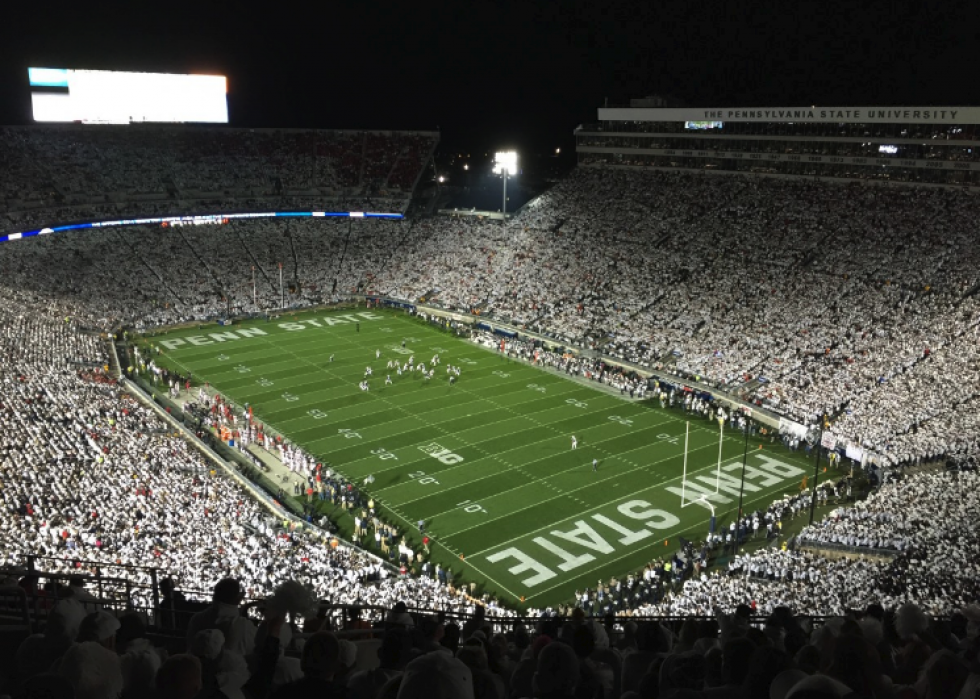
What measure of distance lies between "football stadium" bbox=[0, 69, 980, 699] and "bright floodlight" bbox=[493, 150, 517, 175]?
3474 mm

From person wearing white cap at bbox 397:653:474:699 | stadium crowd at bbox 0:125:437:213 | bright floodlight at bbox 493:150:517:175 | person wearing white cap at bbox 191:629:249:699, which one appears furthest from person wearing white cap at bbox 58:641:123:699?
bright floodlight at bbox 493:150:517:175

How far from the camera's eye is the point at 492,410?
30.9 meters

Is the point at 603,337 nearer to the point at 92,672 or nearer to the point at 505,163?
the point at 505,163

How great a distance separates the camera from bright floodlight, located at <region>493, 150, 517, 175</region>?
188 feet

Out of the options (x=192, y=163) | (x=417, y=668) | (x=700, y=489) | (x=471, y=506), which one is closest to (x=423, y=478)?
(x=471, y=506)

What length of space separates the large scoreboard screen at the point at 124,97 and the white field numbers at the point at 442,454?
40615 millimetres

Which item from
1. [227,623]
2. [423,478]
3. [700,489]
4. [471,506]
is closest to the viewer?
[227,623]

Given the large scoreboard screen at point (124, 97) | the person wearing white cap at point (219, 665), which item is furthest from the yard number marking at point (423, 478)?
the large scoreboard screen at point (124, 97)

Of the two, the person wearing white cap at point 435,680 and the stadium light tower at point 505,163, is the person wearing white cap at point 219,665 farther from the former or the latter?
the stadium light tower at point 505,163

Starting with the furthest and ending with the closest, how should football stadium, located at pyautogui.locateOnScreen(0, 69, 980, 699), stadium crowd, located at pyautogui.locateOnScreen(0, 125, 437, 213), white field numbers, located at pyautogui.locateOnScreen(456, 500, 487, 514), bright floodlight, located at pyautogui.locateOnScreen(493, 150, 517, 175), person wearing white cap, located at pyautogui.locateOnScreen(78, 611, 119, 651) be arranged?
1. bright floodlight, located at pyautogui.locateOnScreen(493, 150, 517, 175)
2. stadium crowd, located at pyautogui.locateOnScreen(0, 125, 437, 213)
3. white field numbers, located at pyautogui.locateOnScreen(456, 500, 487, 514)
4. football stadium, located at pyautogui.locateOnScreen(0, 69, 980, 699)
5. person wearing white cap, located at pyautogui.locateOnScreen(78, 611, 119, 651)

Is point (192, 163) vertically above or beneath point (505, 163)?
above

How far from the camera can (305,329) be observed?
44.0m

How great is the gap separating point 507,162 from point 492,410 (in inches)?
1244

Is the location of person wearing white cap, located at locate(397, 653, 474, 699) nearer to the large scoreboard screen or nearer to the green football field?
the green football field
